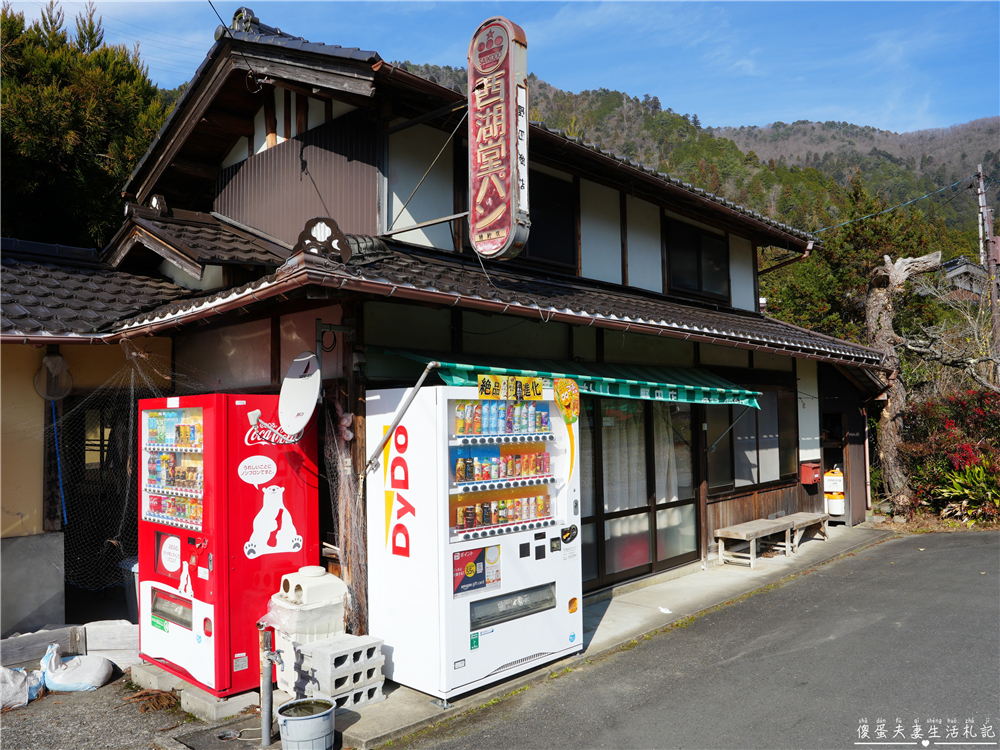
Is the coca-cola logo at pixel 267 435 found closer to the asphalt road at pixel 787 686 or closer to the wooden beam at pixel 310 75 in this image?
the asphalt road at pixel 787 686

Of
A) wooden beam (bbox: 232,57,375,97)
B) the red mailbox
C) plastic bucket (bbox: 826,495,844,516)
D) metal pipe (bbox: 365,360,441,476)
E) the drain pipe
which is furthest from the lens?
plastic bucket (bbox: 826,495,844,516)

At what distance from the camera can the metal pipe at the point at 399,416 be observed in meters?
5.28

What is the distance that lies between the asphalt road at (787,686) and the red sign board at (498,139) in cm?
389

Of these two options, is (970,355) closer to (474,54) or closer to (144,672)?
(474,54)

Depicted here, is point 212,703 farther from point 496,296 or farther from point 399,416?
point 496,296

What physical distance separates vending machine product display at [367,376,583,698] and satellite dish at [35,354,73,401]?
367 centimetres

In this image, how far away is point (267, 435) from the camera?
226 inches

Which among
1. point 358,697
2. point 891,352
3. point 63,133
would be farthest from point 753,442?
point 63,133

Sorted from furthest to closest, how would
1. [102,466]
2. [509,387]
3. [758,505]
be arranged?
[758,505]
[102,466]
[509,387]

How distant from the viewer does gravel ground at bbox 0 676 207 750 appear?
492 centimetres

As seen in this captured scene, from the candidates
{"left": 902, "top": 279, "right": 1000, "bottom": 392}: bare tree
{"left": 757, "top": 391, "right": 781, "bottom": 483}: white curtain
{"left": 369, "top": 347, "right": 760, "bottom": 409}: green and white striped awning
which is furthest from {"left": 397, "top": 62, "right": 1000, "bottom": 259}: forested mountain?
{"left": 369, "top": 347, "right": 760, "bottom": 409}: green and white striped awning

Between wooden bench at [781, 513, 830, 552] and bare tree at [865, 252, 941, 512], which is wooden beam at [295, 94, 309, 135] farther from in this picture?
bare tree at [865, 252, 941, 512]

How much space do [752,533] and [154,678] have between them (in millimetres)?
7837

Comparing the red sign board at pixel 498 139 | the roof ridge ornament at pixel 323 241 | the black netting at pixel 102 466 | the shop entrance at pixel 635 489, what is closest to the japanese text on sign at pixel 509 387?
the red sign board at pixel 498 139
